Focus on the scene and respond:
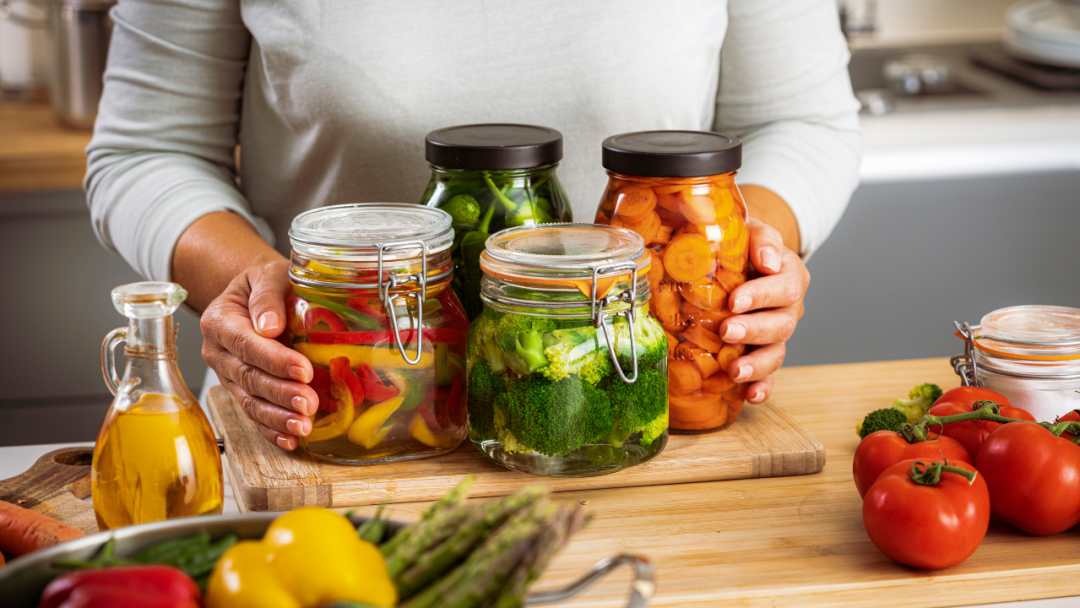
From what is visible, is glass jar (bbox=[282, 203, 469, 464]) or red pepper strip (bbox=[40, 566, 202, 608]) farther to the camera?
glass jar (bbox=[282, 203, 469, 464])

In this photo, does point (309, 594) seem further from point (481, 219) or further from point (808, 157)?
point (808, 157)

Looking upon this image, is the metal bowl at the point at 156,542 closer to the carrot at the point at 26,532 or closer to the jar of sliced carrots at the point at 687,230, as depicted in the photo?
the carrot at the point at 26,532

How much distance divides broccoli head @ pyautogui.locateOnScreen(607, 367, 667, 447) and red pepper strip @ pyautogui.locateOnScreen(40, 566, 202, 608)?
376 mm

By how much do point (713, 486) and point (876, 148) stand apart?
1.76m

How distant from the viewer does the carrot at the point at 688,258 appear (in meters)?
0.79

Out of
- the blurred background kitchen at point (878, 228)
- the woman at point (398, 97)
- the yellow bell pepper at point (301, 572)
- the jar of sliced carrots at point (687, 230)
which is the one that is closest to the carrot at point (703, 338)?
the jar of sliced carrots at point (687, 230)

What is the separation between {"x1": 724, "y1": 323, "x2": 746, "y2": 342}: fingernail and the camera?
813 mm

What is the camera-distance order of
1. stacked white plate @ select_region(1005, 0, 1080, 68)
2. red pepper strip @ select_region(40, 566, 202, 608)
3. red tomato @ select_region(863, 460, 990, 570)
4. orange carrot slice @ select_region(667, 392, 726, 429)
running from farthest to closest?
stacked white plate @ select_region(1005, 0, 1080, 68) → orange carrot slice @ select_region(667, 392, 726, 429) → red tomato @ select_region(863, 460, 990, 570) → red pepper strip @ select_region(40, 566, 202, 608)

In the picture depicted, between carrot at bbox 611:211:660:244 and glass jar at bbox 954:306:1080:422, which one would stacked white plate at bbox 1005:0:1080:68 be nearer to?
glass jar at bbox 954:306:1080:422

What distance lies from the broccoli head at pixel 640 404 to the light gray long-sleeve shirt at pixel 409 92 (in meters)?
0.40

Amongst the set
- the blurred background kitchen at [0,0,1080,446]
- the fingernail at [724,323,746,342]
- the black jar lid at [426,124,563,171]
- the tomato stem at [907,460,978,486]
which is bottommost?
the blurred background kitchen at [0,0,1080,446]

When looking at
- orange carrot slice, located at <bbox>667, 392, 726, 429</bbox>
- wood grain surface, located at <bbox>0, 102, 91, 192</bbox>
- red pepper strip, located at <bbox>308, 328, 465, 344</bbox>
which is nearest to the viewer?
red pepper strip, located at <bbox>308, 328, 465, 344</bbox>

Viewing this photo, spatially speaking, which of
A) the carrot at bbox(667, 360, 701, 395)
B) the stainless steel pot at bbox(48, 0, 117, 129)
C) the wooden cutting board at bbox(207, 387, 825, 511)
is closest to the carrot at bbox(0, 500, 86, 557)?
the wooden cutting board at bbox(207, 387, 825, 511)

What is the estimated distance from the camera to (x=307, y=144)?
3.67 feet
